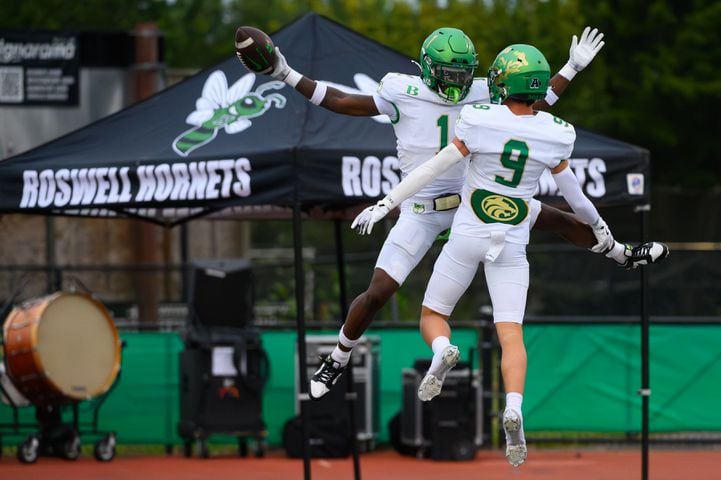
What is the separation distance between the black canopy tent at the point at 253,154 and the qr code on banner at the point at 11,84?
9.08m

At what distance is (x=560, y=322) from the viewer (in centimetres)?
1498

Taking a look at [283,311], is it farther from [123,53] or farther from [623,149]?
[623,149]

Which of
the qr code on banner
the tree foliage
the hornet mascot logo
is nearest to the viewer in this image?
the hornet mascot logo

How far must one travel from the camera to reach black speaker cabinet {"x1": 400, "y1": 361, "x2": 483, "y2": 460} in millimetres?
14266

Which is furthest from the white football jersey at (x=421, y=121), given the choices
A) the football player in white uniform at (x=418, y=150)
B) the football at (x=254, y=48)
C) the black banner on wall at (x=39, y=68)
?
the black banner on wall at (x=39, y=68)

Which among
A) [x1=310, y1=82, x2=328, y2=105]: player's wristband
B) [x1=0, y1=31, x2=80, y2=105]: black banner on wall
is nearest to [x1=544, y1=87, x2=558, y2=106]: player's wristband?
[x1=310, y1=82, x2=328, y2=105]: player's wristband

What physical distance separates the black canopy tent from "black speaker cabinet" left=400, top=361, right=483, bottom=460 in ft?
14.1

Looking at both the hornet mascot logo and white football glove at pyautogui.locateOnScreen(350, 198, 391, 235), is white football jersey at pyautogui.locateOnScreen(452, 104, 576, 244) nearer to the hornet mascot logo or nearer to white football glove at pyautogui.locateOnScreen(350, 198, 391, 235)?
white football glove at pyautogui.locateOnScreen(350, 198, 391, 235)

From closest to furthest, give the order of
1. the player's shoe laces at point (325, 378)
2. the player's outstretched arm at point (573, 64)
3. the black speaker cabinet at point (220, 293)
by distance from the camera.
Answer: the player's shoe laces at point (325, 378) < the player's outstretched arm at point (573, 64) < the black speaker cabinet at point (220, 293)

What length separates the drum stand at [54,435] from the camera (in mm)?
13905

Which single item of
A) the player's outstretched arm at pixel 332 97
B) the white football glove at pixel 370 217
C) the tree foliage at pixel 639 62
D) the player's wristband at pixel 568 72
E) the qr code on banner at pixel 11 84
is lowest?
the white football glove at pixel 370 217

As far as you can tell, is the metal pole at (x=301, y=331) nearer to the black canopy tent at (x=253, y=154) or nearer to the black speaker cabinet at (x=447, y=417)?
the black canopy tent at (x=253, y=154)

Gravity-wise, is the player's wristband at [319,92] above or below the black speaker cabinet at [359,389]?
above

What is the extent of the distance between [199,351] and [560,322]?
12.4 ft
